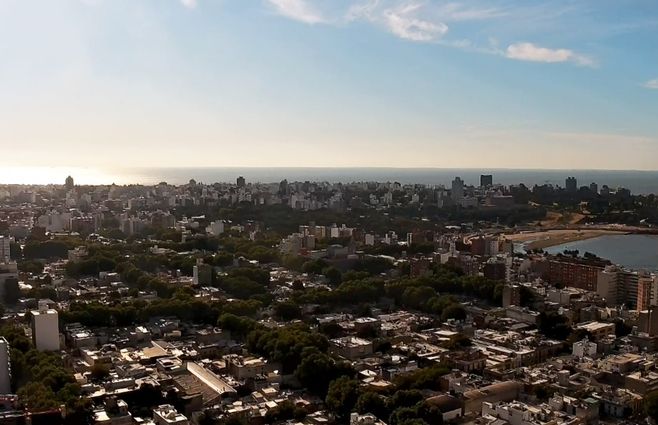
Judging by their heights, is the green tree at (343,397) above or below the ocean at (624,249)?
above

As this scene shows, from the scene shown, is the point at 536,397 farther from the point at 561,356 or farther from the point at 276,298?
the point at 276,298

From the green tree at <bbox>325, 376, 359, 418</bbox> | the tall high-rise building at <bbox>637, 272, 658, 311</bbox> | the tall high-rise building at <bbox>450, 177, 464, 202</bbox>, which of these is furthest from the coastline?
the green tree at <bbox>325, 376, 359, 418</bbox>

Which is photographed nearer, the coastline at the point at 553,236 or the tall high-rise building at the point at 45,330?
the tall high-rise building at the point at 45,330

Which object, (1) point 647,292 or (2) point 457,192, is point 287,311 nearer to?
(1) point 647,292

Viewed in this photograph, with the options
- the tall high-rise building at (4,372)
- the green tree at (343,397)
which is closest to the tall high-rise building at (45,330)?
the tall high-rise building at (4,372)

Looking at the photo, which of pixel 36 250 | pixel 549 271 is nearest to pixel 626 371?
pixel 549 271

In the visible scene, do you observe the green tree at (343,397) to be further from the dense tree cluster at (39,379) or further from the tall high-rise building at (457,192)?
the tall high-rise building at (457,192)
